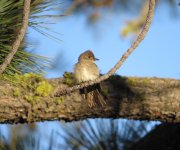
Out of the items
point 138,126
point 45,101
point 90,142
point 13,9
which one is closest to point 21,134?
point 90,142

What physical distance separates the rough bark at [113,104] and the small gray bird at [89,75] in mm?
34

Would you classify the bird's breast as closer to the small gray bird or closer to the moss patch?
the small gray bird

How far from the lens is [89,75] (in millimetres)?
2666

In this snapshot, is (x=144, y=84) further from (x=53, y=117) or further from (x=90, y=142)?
(x=90, y=142)

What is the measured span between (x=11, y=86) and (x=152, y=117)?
2.36 feet

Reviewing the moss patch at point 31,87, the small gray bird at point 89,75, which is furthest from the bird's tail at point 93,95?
the moss patch at point 31,87

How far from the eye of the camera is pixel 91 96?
259 cm

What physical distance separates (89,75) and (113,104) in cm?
18

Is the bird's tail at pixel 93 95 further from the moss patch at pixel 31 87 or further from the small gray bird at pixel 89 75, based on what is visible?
the moss patch at pixel 31 87

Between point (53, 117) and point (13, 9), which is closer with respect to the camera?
point (13, 9)

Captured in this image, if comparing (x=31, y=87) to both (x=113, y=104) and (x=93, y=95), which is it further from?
(x=113, y=104)

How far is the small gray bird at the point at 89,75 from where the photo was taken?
2592 millimetres

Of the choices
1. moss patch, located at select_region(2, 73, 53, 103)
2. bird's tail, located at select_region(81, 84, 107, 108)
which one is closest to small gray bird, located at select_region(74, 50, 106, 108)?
bird's tail, located at select_region(81, 84, 107, 108)

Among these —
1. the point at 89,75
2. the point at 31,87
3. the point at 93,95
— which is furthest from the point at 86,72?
the point at 31,87
